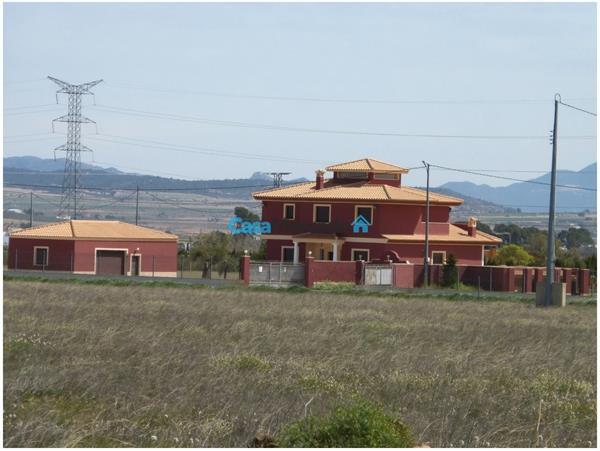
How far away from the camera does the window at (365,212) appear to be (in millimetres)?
71438

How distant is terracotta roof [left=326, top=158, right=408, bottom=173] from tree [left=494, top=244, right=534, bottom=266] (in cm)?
981

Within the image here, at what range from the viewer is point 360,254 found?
70.9m

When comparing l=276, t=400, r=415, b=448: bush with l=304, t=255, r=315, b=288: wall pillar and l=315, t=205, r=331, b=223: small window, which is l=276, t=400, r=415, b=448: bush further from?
l=315, t=205, r=331, b=223: small window

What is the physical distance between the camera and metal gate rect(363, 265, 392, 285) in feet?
198

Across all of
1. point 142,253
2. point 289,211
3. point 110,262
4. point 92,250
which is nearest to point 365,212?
point 289,211

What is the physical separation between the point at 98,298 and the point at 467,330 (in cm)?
1326

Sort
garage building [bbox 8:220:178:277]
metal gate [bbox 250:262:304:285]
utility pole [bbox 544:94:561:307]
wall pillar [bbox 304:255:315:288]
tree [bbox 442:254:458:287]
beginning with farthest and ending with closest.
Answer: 1. garage building [bbox 8:220:178:277]
2. tree [bbox 442:254:458:287]
3. metal gate [bbox 250:262:304:285]
4. wall pillar [bbox 304:255:315:288]
5. utility pole [bbox 544:94:561:307]

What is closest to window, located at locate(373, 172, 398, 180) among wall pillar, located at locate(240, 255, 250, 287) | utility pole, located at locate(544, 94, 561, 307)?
wall pillar, located at locate(240, 255, 250, 287)

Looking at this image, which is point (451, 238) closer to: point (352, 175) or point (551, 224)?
point (352, 175)

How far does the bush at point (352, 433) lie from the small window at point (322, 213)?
200 ft

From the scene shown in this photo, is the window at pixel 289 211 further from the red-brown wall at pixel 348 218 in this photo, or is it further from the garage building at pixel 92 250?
the garage building at pixel 92 250

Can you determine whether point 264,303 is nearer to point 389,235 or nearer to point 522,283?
point 522,283

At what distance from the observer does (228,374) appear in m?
17.9

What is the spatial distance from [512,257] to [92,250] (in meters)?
29.2
